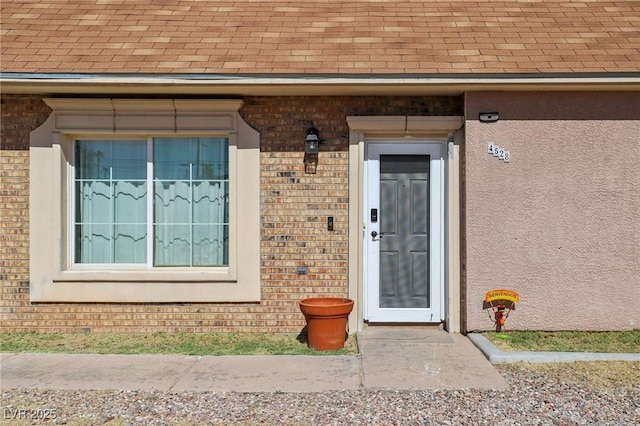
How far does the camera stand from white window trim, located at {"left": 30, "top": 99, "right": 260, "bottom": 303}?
6.94 meters

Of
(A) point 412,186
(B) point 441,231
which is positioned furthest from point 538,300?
(A) point 412,186

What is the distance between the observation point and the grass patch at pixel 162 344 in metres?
6.25

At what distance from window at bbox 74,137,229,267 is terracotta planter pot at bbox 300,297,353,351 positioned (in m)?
1.49

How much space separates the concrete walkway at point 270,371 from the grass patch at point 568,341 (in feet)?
1.30

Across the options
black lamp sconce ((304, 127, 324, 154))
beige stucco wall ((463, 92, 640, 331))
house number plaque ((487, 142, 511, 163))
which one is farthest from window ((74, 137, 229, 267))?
house number plaque ((487, 142, 511, 163))

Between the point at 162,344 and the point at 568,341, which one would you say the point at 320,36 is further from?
the point at 568,341

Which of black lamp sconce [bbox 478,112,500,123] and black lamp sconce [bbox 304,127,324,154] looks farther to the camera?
black lamp sconce [bbox 304,127,324,154]

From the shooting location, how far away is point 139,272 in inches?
275

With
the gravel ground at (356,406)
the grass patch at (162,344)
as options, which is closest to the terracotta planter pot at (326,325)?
the grass patch at (162,344)

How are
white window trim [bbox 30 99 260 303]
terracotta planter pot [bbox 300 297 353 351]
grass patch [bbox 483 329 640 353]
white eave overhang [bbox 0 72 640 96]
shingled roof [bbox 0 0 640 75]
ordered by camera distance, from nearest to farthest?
grass patch [bbox 483 329 640 353]
terracotta planter pot [bbox 300 297 353 351]
white eave overhang [bbox 0 72 640 96]
shingled roof [bbox 0 0 640 75]
white window trim [bbox 30 99 260 303]

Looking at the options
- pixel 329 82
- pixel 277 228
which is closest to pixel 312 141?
pixel 329 82

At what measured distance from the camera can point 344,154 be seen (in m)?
6.96

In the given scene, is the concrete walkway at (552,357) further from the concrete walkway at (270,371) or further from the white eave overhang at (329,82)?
the white eave overhang at (329,82)

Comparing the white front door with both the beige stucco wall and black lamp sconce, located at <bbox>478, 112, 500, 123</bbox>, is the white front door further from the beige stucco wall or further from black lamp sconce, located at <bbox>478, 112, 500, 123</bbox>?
black lamp sconce, located at <bbox>478, 112, 500, 123</bbox>
